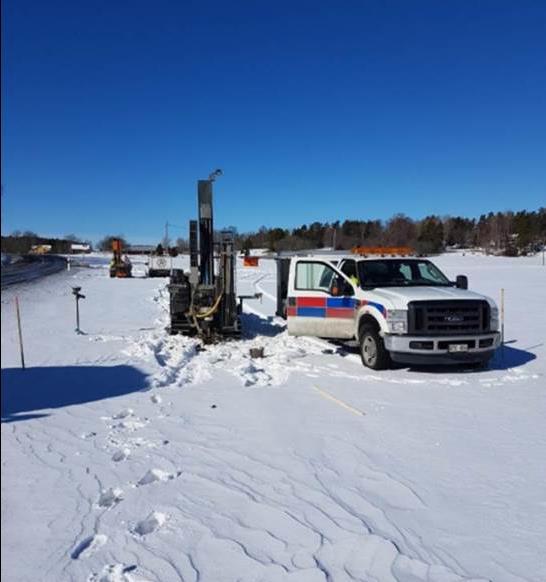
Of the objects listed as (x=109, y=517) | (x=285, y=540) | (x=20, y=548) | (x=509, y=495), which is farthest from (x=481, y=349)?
(x=20, y=548)

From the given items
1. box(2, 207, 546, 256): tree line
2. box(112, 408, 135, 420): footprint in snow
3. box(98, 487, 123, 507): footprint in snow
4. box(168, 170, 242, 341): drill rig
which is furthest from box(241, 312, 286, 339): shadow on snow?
box(2, 207, 546, 256): tree line

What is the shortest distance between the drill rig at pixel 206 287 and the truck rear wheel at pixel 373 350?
373cm

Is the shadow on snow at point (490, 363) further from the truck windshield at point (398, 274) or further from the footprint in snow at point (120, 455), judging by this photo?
the footprint in snow at point (120, 455)

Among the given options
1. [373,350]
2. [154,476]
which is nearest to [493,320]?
[373,350]

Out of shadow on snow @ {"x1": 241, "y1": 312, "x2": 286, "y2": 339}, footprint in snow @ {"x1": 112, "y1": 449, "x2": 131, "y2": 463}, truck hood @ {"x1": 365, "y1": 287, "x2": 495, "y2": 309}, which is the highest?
truck hood @ {"x1": 365, "y1": 287, "x2": 495, "y2": 309}

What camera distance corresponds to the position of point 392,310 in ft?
29.7

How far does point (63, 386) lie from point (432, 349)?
18.9 ft

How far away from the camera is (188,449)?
548cm

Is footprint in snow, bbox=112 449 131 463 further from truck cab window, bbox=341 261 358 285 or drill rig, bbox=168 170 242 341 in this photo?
drill rig, bbox=168 170 242 341

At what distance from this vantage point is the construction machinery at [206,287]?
12219mm

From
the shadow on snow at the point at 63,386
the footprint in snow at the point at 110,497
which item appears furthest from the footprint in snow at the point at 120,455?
the shadow on snow at the point at 63,386

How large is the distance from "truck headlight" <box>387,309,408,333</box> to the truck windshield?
137 cm

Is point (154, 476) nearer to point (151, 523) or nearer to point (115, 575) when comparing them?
point (151, 523)

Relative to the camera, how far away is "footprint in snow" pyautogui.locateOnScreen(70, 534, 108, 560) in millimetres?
3572
